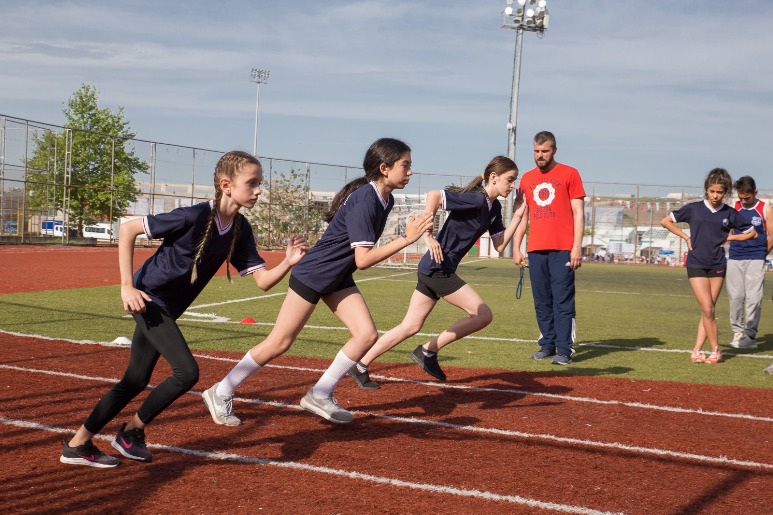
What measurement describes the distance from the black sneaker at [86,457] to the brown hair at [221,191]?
1075mm

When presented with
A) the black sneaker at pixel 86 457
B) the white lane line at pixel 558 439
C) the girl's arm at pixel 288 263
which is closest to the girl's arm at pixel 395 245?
the girl's arm at pixel 288 263

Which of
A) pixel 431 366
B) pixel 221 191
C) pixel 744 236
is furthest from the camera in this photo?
pixel 744 236

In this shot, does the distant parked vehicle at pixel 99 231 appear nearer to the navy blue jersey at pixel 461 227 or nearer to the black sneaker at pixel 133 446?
the navy blue jersey at pixel 461 227

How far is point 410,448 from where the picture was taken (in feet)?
17.6

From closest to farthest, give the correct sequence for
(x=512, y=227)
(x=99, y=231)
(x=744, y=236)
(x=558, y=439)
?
(x=558, y=439) → (x=512, y=227) → (x=744, y=236) → (x=99, y=231)

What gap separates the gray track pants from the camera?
450 inches

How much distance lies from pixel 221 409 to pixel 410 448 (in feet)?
4.21

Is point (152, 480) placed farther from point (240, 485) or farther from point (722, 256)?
point (722, 256)

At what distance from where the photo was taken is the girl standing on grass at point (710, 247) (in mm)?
9484

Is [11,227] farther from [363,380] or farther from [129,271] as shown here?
[129,271]

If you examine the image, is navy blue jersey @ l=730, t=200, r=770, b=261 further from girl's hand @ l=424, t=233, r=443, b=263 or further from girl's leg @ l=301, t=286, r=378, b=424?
girl's leg @ l=301, t=286, r=378, b=424

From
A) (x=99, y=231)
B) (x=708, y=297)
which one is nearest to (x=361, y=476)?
(x=708, y=297)

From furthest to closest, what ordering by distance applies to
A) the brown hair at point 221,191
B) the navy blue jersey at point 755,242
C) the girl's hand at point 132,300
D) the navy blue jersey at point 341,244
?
1. the navy blue jersey at point 755,242
2. the navy blue jersey at point 341,244
3. the brown hair at point 221,191
4. the girl's hand at point 132,300

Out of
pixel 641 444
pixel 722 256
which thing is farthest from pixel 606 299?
pixel 641 444
